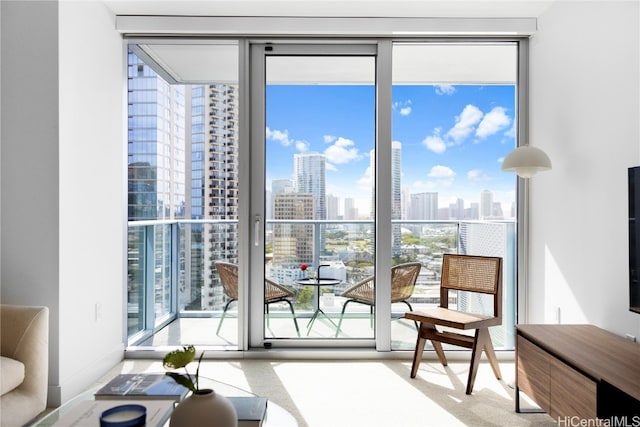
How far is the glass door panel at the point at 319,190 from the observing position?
3.62 m

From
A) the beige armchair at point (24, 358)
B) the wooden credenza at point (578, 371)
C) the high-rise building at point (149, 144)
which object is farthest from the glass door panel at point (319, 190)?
the beige armchair at point (24, 358)

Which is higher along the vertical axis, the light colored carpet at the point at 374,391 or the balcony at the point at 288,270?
the balcony at the point at 288,270

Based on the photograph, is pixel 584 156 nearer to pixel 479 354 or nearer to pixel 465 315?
pixel 465 315

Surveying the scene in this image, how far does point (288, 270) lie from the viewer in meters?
3.64

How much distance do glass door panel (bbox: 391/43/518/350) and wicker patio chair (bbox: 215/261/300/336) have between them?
907 millimetres

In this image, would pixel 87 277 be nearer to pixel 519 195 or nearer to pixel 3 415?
pixel 3 415

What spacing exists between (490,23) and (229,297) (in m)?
2.97

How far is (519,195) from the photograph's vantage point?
3.54 m

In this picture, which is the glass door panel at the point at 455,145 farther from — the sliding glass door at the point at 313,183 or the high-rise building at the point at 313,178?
the high-rise building at the point at 313,178

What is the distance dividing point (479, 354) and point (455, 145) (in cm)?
163

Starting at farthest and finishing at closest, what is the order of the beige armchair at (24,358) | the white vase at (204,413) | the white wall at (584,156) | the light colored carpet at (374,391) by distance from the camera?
the light colored carpet at (374,391) → the white wall at (584,156) → the beige armchair at (24,358) → the white vase at (204,413)

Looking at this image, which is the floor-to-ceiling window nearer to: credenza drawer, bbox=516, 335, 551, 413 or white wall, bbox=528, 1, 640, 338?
white wall, bbox=528, 1, 640, 338

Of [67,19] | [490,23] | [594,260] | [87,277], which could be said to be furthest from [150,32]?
[594,260]

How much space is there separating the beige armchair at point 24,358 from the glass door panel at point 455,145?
2434mm
